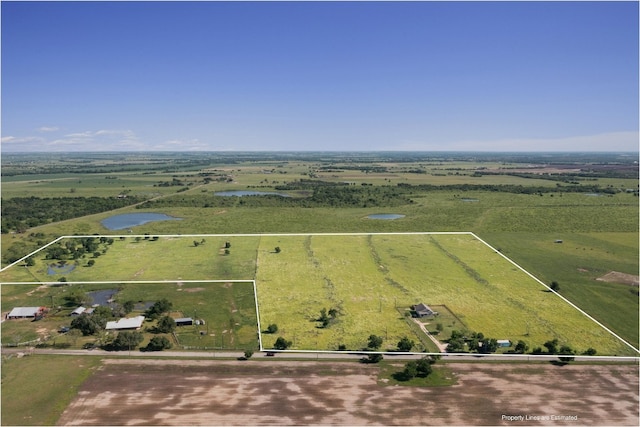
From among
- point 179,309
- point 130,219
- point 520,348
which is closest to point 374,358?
point 520,348

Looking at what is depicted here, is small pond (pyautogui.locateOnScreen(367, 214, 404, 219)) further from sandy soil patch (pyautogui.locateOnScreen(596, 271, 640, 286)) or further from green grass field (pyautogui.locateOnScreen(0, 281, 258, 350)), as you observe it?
green grass field (pyautogui.locateOnScreen(0, 281, 258, 350))

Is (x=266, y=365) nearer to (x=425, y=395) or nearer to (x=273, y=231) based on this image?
(x=425, y=395)

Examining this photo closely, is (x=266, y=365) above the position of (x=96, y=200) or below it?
below

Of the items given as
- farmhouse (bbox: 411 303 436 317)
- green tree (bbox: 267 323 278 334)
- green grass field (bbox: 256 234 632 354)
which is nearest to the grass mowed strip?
green tree (bbox: 267 323 278 334)

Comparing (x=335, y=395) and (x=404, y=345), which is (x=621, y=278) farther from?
(x=335, y=395)

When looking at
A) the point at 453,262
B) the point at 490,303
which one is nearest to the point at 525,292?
the point at 490,303

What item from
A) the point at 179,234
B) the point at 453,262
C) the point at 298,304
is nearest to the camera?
the point at 298,304
